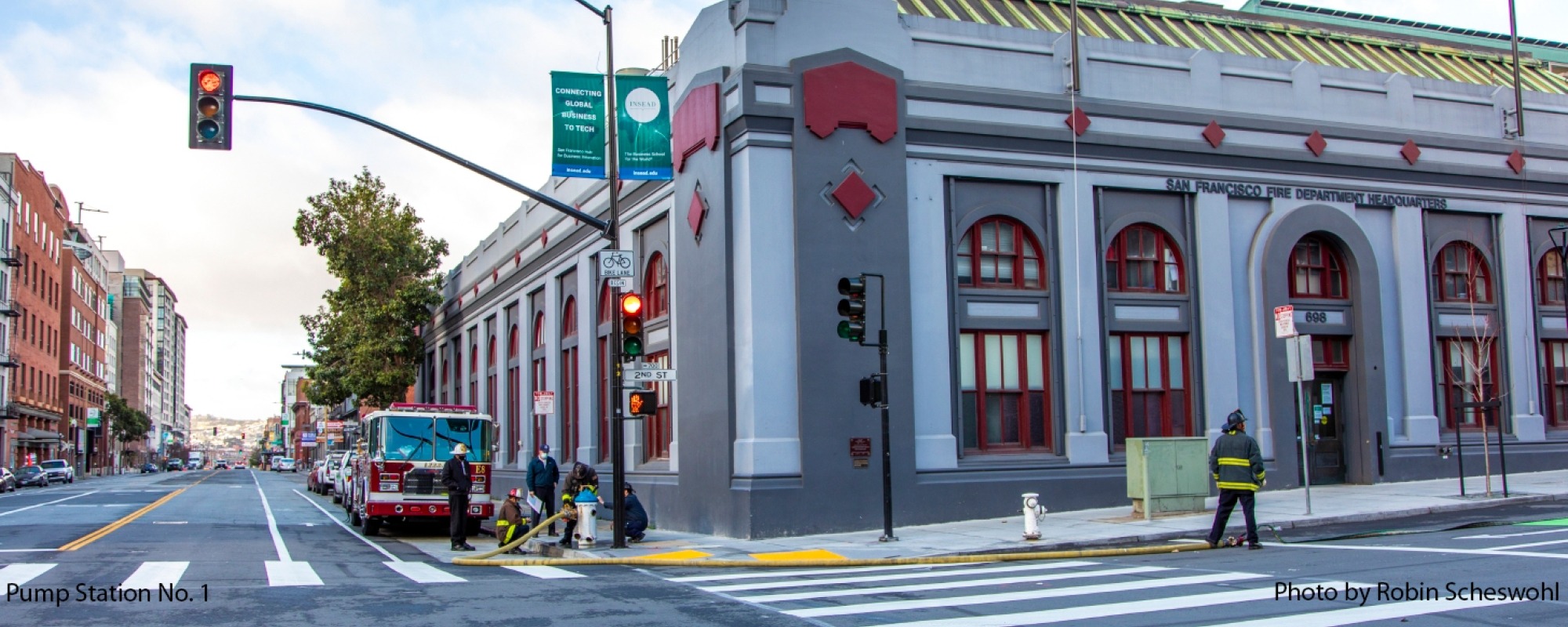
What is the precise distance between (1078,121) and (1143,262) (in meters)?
3.09

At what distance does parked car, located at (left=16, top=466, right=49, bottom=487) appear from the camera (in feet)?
207

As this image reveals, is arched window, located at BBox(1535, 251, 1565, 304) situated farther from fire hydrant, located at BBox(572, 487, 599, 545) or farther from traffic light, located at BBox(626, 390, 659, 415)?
fire hydrant, located at BBox(572, 487, 599, 545)

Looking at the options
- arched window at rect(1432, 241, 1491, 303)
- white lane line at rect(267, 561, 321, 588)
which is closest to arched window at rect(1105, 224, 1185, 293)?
arched window at rect(1432, 241, 1491, 303)

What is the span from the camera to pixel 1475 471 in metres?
25.3

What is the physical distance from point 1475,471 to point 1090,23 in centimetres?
1232

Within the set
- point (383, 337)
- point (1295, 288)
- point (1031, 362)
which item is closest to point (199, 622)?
point (1031, 362)

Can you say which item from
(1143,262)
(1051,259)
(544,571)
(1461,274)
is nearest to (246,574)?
(544,571)

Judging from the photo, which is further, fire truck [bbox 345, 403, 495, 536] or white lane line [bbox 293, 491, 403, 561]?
fire truck [bbox 345, 403, 495, 536]

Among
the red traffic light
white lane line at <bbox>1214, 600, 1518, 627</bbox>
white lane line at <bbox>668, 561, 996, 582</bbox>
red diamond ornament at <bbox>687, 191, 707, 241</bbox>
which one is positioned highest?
red diamond ornament at <bbox>687, 191, 707, 241</bbox>

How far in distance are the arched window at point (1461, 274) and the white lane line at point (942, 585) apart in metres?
16.1

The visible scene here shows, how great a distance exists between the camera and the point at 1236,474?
1532cm

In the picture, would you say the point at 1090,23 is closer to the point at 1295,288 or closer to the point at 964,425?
the point at 1295,288

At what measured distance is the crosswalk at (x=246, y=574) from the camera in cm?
1388

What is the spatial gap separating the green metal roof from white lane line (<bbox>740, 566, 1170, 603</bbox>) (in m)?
13.8
